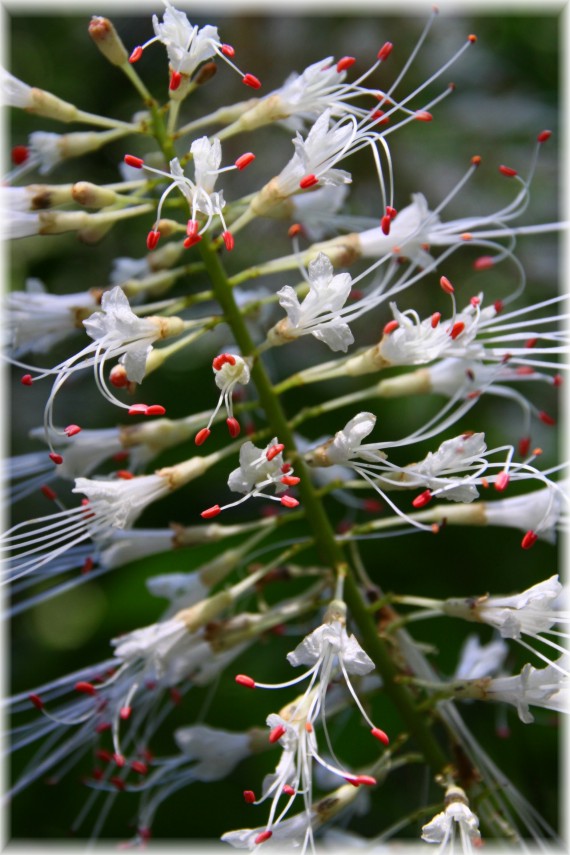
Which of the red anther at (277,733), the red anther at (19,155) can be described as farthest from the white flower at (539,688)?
the red anther at (19,155)

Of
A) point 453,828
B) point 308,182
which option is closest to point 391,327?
point 308,182

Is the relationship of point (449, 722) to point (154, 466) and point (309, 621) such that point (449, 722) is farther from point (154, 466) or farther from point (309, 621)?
point (154, 466)

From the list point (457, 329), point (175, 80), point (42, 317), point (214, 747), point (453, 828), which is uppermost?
point (175, 80)

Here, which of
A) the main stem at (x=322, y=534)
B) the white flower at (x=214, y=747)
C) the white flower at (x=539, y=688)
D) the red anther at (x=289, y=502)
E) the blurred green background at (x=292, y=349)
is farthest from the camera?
the blurred green background at (x=292, y=349)

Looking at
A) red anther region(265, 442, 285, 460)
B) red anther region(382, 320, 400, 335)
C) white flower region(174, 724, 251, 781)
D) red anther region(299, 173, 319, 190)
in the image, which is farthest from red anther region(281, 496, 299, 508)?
white flower region(174, 724, 251, 781)

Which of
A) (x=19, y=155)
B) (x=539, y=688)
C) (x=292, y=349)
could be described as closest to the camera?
(x=539, y=688)

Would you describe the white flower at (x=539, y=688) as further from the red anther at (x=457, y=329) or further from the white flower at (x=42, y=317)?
the white flower at (x=42, y=317)

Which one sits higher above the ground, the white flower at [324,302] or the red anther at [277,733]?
the white flower at [324,302]

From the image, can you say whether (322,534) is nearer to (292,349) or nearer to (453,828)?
(453,828)
